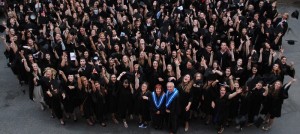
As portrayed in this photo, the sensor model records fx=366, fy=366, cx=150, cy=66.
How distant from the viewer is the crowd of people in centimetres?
770

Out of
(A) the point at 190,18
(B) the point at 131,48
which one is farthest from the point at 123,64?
(A) the point at 190,18

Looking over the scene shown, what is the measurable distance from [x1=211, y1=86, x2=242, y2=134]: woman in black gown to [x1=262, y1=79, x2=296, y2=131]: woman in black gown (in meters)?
0.69

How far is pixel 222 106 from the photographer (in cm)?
751

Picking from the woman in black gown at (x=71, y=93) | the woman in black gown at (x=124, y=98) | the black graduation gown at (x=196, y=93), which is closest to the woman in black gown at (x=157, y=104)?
the woman in black gown at (x=124, y=98)

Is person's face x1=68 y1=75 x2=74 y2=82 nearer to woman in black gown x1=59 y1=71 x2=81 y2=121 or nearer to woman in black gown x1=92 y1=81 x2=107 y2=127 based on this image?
woman in black gown x1=59 y1=71 x2=81 y2=121

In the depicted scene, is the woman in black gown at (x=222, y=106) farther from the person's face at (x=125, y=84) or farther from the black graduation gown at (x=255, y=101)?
the person's face at (x=125, y=84)

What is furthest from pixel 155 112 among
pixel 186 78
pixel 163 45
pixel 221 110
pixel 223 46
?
pixel 223 46

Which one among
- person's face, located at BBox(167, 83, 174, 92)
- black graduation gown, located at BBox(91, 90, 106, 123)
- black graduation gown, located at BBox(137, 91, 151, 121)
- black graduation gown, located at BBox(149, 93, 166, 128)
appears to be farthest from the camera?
black graduation gown, located at BBox(91, 90, 106, 123)

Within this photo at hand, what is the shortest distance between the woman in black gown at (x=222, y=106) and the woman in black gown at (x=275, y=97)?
69 centimetres

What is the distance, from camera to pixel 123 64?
27.9ft

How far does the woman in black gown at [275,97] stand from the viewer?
293 inches

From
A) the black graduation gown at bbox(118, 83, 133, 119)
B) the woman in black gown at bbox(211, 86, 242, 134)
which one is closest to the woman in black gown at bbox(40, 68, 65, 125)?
the black graduation gown at bbox(118, 83, 133, 119)

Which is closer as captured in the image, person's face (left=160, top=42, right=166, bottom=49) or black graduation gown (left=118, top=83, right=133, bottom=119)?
black graduation gown (left=118, top=83, right=133, bottom=119)

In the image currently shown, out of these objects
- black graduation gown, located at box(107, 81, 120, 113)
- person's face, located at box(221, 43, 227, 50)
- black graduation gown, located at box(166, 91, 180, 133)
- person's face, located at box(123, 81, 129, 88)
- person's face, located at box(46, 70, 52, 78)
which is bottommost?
black graduation gown, located at box(166, 91, 180, 133)
